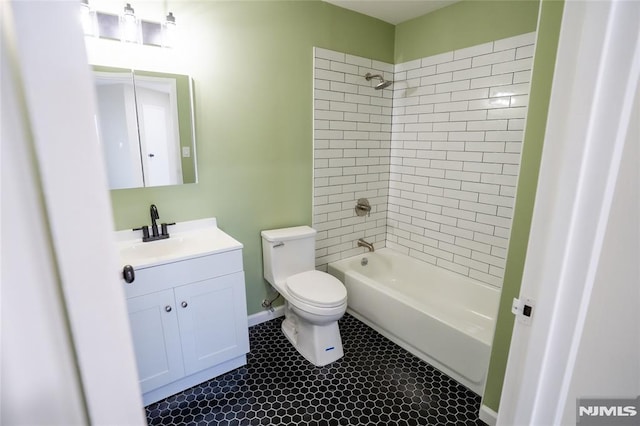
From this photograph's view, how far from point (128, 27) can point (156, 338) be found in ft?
5.45

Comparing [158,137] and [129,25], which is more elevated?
[129,25]

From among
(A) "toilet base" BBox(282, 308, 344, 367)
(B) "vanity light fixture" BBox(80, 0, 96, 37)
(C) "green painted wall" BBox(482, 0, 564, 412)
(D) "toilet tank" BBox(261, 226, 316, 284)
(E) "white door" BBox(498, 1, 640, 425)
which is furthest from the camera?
(D) "toilet tank" BBox(261, 226, 316, 284)

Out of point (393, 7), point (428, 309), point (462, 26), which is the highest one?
point (393, 7)

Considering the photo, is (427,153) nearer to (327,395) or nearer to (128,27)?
(327,395)

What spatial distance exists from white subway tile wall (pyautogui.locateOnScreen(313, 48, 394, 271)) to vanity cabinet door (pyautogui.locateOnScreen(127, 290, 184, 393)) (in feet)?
4.38

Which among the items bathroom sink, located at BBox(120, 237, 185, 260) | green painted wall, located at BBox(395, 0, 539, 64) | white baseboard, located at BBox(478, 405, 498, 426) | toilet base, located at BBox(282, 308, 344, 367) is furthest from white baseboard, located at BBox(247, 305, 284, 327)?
green painted wall, located at BBox(395, 0, 539, 64)

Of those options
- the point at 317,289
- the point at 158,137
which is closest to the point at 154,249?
the point at 158,137

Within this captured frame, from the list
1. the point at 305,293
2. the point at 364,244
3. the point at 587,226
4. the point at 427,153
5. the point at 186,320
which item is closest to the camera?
the point at 587,226

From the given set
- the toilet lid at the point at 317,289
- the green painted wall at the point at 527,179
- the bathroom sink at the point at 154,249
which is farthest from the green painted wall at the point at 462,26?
the bathroom sink at the point at 154,249

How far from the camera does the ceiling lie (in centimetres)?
234

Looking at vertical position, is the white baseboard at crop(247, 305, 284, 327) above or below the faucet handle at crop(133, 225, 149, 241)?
below

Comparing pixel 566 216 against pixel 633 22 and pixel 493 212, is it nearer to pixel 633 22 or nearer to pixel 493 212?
pixel 633 22

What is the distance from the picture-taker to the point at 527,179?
50.2 inches

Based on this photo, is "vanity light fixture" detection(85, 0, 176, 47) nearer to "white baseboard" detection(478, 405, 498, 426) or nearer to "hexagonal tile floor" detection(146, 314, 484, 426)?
"hexagonal tile floor" detection(146, 314, 484, 426)
